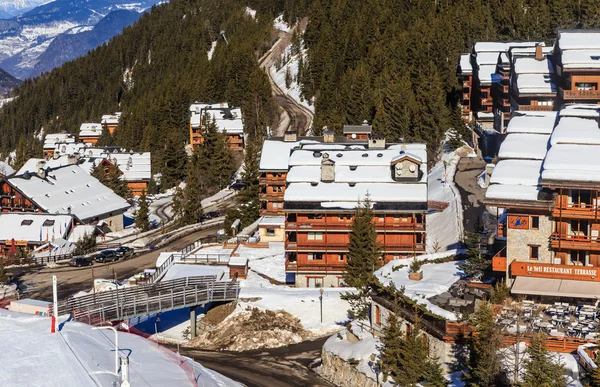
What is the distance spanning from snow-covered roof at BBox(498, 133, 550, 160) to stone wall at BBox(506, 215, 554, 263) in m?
4.95

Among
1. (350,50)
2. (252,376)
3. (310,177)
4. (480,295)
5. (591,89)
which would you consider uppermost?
(350,50)

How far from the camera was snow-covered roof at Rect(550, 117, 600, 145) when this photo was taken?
59438 mm

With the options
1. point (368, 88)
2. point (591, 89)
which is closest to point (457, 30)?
point (368, 88)

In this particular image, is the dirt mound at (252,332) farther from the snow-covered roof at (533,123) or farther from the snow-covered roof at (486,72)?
the snow-covered roof at (486,72)

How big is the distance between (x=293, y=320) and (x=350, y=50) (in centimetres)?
10734

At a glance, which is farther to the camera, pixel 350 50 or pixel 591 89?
pixel 350 50

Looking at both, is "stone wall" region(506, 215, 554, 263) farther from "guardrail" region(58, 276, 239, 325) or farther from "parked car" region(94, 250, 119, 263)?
"parked car" region(94, 250, 119, 263)

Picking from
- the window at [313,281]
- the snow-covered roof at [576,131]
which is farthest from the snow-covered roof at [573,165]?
the window at [313,281]

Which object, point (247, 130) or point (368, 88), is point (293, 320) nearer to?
point (368, 88)

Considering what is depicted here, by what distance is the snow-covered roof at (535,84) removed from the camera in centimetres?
10346

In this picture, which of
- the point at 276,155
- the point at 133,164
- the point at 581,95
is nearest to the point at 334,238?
the point at 276,155

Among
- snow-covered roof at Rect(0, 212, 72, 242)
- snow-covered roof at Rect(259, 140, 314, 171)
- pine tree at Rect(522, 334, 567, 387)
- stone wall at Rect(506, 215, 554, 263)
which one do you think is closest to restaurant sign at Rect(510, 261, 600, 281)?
stone wall at Rect(506, 215, 554, 263)

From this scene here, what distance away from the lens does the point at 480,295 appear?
184 feet

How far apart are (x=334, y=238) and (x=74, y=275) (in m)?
27.2
